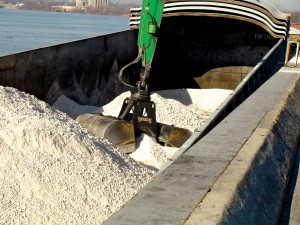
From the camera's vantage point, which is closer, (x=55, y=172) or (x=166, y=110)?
(x=55, y=172)

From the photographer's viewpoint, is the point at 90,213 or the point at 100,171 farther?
the point at 100,171

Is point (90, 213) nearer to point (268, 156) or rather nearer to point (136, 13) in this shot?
point (268, 156)

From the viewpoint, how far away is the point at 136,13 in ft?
51.7

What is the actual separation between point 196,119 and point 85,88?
271 centimetres

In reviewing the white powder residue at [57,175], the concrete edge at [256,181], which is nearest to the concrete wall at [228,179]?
the concrete edge at [256,181]

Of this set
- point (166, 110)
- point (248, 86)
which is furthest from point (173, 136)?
point (166, 110)

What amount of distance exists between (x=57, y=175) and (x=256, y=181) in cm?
198

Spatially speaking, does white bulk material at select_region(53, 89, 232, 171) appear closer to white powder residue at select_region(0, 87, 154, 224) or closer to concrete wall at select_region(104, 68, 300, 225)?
white powder residue at select_region(0, 87, 154, 224)

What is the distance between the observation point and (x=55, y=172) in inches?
214

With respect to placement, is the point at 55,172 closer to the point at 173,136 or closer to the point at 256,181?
the point at 256,181

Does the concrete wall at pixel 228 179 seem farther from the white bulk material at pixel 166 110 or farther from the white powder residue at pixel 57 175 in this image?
the white bulk material at pixel 166 110

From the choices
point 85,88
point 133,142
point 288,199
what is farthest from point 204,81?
point 288,199

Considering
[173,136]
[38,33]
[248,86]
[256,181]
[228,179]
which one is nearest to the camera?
[228,179]

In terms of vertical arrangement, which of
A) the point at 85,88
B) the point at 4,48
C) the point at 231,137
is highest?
the point at 231,137
